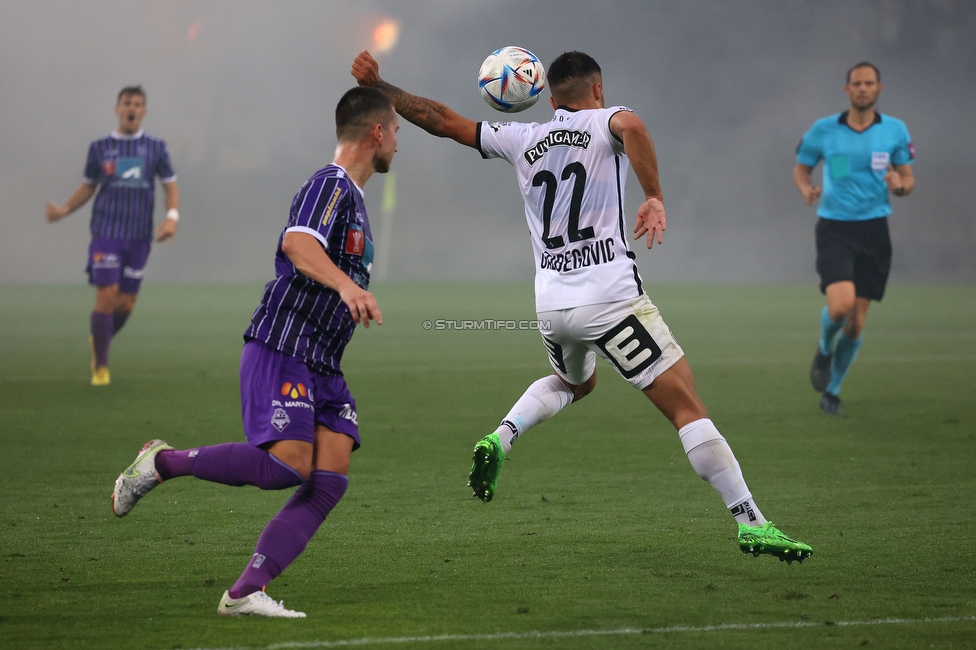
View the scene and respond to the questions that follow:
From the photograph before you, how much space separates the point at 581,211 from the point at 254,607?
2077mm

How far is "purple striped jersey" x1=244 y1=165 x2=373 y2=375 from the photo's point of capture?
150 inches

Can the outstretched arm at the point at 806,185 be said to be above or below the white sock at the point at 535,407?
above

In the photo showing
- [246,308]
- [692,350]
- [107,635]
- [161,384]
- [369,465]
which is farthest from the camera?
[246,308]

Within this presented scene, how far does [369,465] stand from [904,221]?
2665 cm

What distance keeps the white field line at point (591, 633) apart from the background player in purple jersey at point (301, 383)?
330 millimetres

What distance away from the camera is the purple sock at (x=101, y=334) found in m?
10.9

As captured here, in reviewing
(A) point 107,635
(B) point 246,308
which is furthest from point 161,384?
(B) point 246,308

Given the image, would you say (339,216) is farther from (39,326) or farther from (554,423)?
(39,326)

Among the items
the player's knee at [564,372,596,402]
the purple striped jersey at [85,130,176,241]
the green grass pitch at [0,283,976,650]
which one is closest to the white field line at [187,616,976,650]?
the green grass pitch at [0,283,976,650]

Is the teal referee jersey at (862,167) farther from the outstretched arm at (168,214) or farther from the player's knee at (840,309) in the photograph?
the outstretched arm at (168,214)

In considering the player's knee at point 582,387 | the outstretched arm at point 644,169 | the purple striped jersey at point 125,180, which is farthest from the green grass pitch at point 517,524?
the purple striped jersey at point 125,180

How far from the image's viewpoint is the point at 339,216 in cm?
383

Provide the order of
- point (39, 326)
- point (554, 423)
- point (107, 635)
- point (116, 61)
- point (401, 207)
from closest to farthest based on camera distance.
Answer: point (107, 635)
point (554, 423)
point (39, 326)
point (116, 61)
point (401, 207)

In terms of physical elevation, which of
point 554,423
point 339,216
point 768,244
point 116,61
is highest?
point 116,61
